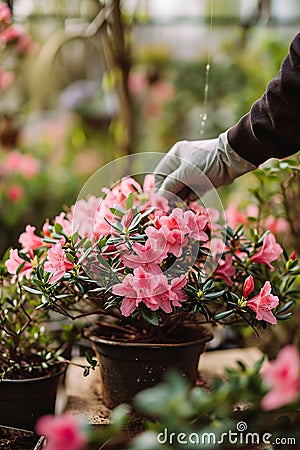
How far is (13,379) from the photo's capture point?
4.19 ft

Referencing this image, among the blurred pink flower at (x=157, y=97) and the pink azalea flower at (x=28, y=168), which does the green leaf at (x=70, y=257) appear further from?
the blurred pink flower at (x=157, y=97)

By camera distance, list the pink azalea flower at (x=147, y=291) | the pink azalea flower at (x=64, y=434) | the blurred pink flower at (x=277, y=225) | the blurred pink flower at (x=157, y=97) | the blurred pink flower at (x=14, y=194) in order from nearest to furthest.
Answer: the pink azalea flower at (x=64, y=434) → the pink azalea flower at (x=147, y=291) → the blurred pink flower at (x=277, y=225) → the blurred pink flower at (x=14, y=194) → the blurred pink flower at (x=157, y=97)

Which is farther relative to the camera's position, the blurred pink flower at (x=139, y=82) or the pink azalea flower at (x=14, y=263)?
the blurred pink flower at (x=139, y=82)

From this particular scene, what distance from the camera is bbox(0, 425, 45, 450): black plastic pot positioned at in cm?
117

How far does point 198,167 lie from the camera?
4.38ft

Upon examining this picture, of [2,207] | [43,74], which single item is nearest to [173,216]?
[2,207]

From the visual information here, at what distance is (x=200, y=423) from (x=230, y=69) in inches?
124

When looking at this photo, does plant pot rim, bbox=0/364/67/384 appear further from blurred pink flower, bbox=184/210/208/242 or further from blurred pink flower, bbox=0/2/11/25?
blurred pink flower, bbox=0/2/11/25

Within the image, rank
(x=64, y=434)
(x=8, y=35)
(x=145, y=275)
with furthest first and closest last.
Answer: (x=8, y=35) → (x=145, y=275) → (x=64, y=434)

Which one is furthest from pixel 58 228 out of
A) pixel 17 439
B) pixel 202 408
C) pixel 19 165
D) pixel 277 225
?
pixel 19 165

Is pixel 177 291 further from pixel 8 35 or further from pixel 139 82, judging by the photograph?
pixel 139 82

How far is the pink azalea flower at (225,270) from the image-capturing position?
1307 millimetres

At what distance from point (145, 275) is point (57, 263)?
17cm

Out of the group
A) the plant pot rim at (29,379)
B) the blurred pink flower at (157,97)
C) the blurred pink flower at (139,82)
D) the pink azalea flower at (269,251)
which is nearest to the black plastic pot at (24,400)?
the plant pot rim at (29,379)
